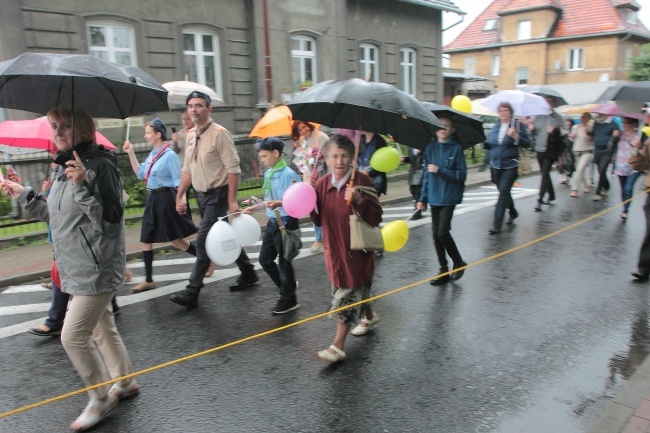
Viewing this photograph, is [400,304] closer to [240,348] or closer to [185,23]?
[240,348]

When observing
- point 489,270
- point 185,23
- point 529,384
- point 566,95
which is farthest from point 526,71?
point 529,384

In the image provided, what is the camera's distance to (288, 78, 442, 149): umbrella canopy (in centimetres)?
357

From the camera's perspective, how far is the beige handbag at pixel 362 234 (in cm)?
379

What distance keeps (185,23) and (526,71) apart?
3364 cm

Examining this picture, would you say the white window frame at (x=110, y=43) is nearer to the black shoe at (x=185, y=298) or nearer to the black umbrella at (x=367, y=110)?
the black shoe at (x=185, y=298)

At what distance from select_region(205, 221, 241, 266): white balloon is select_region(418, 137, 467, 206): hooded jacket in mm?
2536

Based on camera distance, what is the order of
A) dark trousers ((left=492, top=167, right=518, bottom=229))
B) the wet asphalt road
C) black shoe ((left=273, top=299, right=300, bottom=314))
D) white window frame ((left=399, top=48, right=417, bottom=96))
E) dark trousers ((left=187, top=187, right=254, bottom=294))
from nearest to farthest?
the wet asphalt road → black shoe ((left=273, top=299, right=300, bottom=314)) → dark trousers ((left=187, top=187, right=254, bottom=294)) → dark trousers ((left=492, top=167, right=518, bottom=229)) → white window frame ((left=399, top=48, right=417, bottom=96))

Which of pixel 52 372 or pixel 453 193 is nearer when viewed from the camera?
pixel 52 372

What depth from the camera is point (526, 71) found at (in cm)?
4050

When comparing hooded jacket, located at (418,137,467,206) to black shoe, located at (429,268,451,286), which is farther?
black shoe, located at (429,268,451,286)

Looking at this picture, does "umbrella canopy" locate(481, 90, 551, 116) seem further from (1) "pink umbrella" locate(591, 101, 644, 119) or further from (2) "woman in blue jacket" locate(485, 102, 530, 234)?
(1) "pink umbrella" locate(591, 101, 644, 119)

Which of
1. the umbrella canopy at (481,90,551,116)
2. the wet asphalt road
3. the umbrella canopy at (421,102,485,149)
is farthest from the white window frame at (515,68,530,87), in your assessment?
the umbrella canopy at (421,102,485,149)

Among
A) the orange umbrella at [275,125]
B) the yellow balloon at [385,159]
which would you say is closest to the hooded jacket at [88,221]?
the yellow balloon at [385,159]

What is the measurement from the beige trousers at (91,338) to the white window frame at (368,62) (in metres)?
16.8
